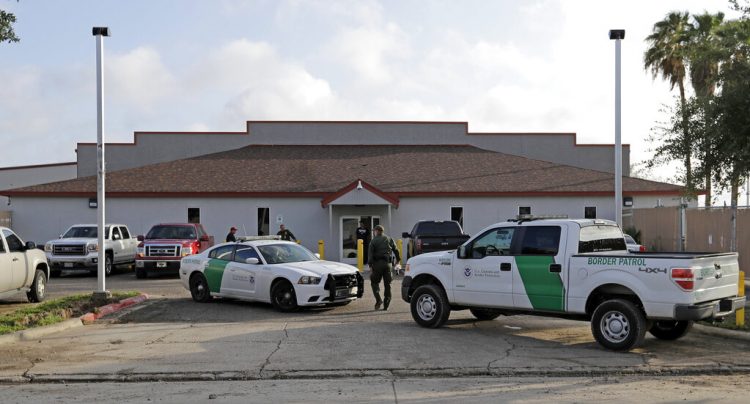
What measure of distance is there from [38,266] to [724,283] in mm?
14285

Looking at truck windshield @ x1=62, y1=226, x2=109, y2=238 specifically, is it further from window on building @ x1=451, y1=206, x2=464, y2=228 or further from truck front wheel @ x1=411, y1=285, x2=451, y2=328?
truck front wheel @ x1=411, y1=285, x2=451, y2=328

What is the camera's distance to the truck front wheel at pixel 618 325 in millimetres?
10297

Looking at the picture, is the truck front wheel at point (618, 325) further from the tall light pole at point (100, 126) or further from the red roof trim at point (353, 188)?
the red roof trim at point (353, 188)

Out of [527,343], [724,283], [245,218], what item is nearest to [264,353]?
[527,343]

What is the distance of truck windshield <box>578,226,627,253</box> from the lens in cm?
1129

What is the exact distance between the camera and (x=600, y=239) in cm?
1160

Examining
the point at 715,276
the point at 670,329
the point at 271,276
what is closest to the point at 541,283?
the point at 670,329

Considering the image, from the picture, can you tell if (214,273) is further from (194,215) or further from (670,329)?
(194,215)

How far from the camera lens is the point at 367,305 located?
1633cm

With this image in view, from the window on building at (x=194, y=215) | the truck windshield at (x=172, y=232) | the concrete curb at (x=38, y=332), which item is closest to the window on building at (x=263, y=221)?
the window on building at (x=194, y=215)

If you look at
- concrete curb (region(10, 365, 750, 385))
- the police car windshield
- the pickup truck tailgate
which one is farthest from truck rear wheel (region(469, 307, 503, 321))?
the police car windshield

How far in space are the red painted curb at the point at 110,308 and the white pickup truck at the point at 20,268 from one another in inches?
79.2

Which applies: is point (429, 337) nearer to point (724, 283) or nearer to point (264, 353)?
point (264, 353)

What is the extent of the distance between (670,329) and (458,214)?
69.1 ft
